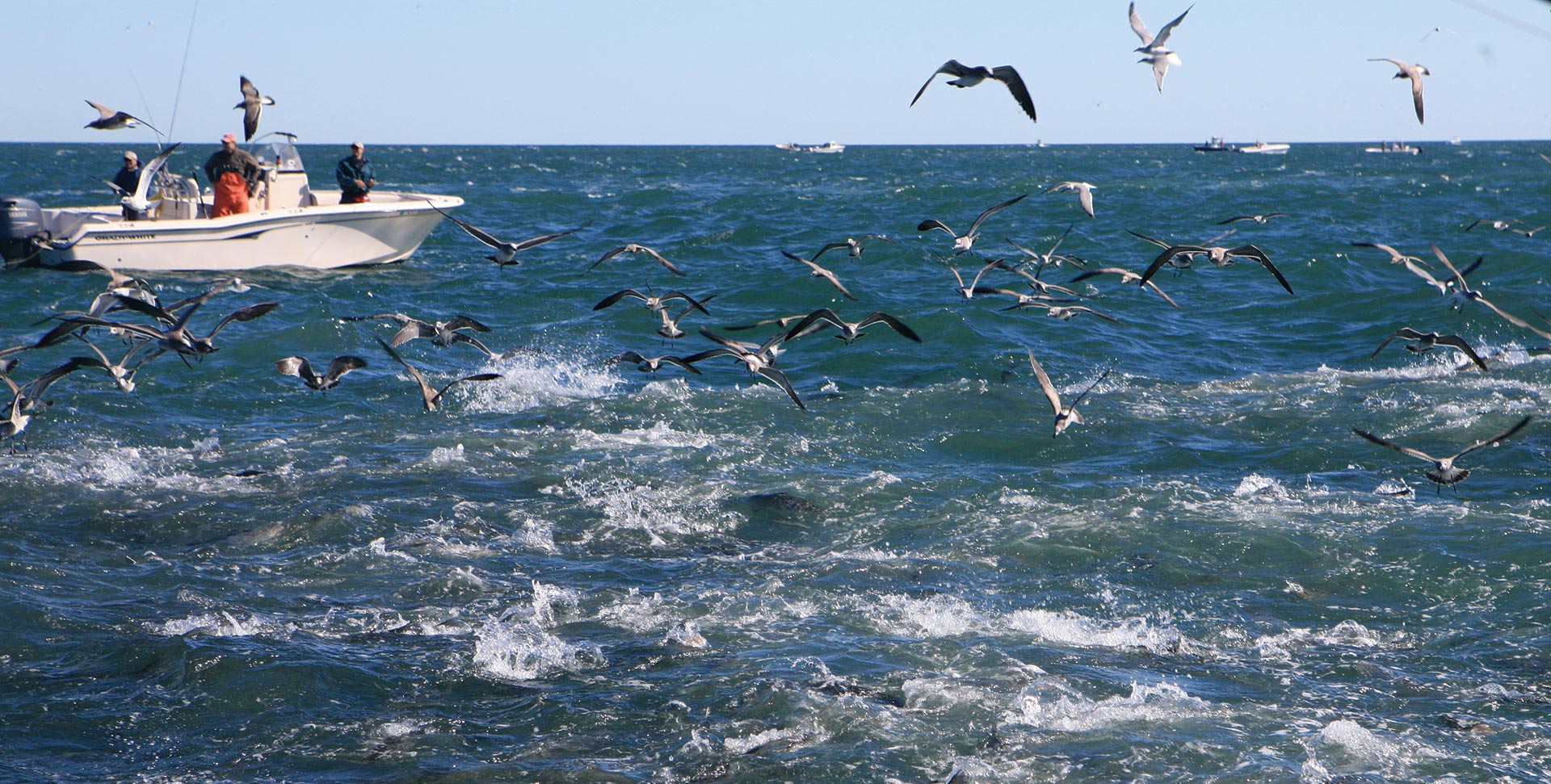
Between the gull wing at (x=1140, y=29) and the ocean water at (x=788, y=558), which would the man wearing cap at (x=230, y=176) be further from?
the gull wing at (x=1140, y=29)

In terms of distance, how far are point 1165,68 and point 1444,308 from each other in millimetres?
13277

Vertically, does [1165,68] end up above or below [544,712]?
above

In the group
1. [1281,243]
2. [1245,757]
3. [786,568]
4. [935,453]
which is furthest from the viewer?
[1281,243]

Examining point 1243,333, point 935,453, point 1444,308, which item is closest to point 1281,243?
point 1444,308

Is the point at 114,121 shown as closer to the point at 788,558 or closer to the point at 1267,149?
the point at 788,558

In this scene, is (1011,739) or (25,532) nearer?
(1011,739)

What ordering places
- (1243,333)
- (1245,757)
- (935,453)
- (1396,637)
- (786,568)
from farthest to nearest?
(1243,333) → (935,453) → (786,568) → (1396,637) → (1245,757)

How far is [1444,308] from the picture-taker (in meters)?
20.7

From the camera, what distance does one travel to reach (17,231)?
2127cm

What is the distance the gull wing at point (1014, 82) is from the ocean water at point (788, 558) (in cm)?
318

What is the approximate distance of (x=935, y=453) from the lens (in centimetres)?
1298

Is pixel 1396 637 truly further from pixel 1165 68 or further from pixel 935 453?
pixel 935 453

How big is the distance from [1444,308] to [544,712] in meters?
18.4

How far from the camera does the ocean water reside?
6.58m
